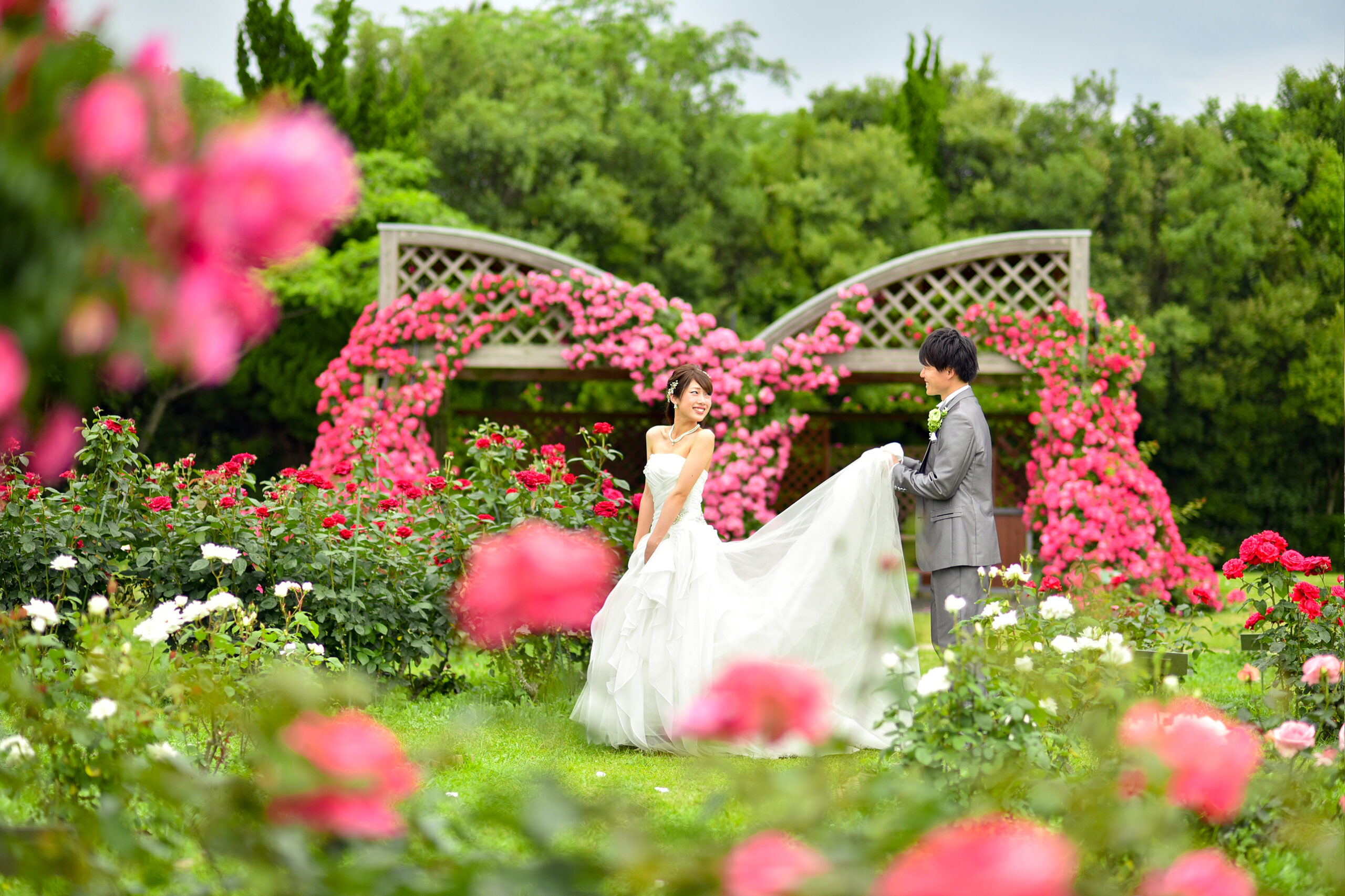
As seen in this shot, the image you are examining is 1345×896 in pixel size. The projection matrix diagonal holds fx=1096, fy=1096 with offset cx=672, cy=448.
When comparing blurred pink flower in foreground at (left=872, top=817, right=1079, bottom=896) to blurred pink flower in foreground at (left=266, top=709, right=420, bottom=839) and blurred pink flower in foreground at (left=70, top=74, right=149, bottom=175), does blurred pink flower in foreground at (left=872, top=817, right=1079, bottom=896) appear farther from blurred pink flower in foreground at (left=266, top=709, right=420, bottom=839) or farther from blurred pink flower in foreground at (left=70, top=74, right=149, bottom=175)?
blurred pink flower in foreground at (left=70, top=74, right=149, bottom=175)

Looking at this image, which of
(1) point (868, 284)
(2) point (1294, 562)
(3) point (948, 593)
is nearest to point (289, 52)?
(1) point (868, 284)

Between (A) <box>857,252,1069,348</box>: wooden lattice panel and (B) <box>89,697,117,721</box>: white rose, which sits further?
(A) <box>857,252,1069,348</box>: wooden lattice panel

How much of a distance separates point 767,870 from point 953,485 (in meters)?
2.92

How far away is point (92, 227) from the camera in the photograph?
3.47ft

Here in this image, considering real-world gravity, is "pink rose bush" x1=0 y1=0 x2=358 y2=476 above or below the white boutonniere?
above

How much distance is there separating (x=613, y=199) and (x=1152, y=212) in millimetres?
6980

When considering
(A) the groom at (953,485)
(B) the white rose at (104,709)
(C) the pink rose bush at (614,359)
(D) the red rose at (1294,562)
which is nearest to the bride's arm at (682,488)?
(A) the groom at (953,485)

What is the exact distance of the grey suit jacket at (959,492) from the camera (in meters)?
3.77

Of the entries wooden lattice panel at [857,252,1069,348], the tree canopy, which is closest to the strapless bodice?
wooden lattice panel at [857,252,1069,348]

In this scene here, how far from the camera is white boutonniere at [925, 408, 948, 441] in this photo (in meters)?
3.83

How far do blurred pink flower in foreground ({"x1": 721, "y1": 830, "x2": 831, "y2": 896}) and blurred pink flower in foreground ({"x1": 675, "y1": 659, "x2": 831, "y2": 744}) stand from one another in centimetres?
11

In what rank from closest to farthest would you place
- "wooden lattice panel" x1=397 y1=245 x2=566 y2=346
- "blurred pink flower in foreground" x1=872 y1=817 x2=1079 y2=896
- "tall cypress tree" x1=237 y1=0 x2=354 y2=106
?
"blurred pink flower in foreground" x1=872 y1=817 x2=1079 y2=896 → "wooden lattice panel" x1=397 y1=245 x2=566 y2=346 → "tall cypress tree" x1=237 y1=0 x2=354 y2=106

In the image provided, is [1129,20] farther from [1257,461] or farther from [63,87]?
[63,87]

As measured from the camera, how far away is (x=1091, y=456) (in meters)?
7.83
